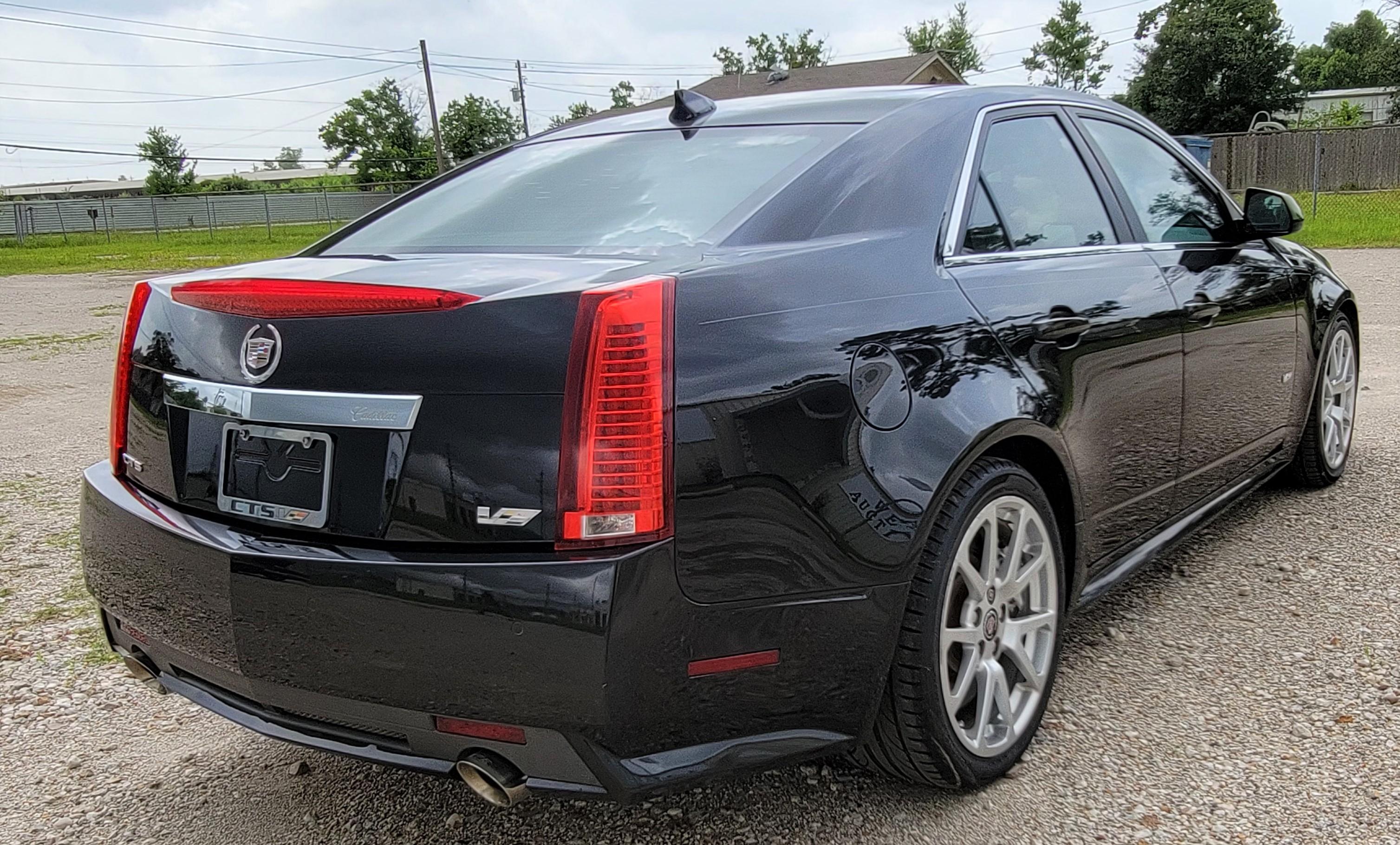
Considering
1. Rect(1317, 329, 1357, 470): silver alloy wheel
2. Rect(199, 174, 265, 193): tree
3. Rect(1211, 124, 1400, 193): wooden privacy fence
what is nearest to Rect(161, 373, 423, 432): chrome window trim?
Rect(1317, 329, 1357, 470): silver alloy wheel

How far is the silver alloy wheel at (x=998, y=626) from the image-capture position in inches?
92.7

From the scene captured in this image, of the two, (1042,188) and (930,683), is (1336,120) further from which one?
(930,683)

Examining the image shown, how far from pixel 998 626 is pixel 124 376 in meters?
1.92

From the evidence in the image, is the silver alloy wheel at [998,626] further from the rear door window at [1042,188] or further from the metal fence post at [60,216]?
the metal fence post at [60,216]

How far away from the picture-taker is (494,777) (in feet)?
6.17

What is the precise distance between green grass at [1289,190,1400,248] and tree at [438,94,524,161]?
141 ft

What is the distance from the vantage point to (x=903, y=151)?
8.41 ft

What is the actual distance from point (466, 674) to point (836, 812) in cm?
97

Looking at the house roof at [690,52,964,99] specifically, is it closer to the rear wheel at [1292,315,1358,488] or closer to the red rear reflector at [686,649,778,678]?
the rear wheel at [1292,315,1358,488]

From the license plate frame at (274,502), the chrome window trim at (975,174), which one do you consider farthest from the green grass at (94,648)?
the chrome window trim at (975,174)

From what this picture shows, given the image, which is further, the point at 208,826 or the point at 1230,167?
the point at 1230,167

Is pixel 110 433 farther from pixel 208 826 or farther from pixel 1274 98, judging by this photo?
pixel 1274 98

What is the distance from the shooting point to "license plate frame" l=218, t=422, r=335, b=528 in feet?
6.29

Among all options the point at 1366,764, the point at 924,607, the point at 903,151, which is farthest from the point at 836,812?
the point at 903,151
